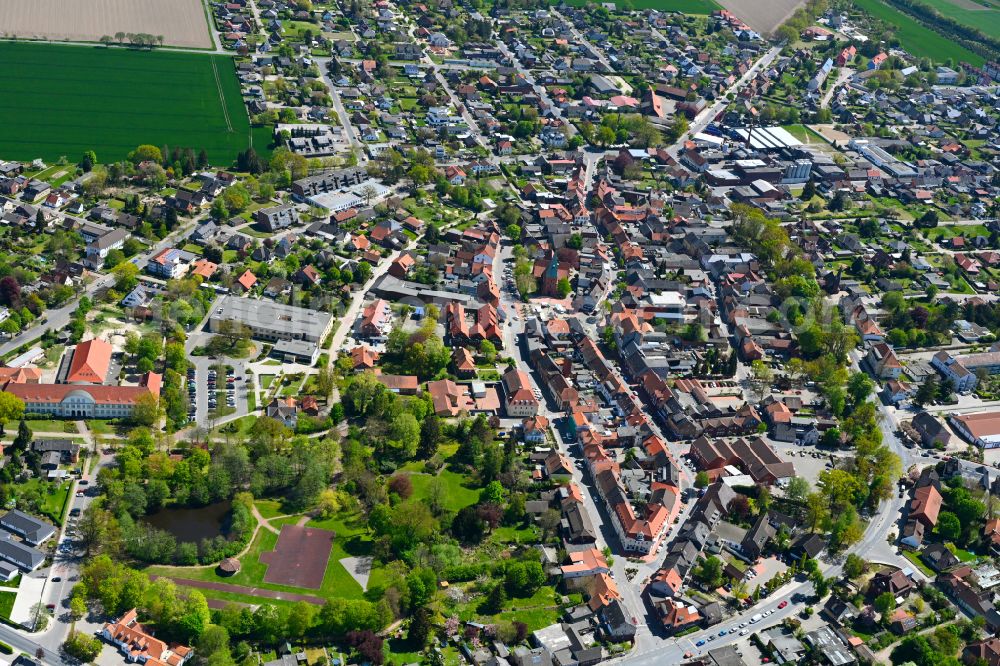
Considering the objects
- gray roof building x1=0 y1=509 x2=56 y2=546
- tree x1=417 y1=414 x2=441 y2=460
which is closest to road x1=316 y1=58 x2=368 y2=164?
tree x1=417 y1=414 x2=441 y2=460

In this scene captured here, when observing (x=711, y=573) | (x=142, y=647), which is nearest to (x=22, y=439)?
(x=142, y=647)

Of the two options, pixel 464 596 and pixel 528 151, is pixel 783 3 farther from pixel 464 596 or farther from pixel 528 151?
pixel 464 596

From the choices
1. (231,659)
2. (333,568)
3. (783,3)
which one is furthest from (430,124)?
(783,3)

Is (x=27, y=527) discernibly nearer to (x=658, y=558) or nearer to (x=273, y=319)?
(x=273, y=319)

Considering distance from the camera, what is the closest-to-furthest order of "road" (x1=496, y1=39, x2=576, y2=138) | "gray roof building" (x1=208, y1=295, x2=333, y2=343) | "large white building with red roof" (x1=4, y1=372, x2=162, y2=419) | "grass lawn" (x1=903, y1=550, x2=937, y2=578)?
"grass lawn" (x1=903, y1=550, x2=937, y2=578), "large white building with red roof" (x1=4, y1=372, x2=162, y2=419), "gray roof building" (x1=208, y1=295, x2=333, y2=343), "road" (x1=496, y1=39, x2=576, y2=138)

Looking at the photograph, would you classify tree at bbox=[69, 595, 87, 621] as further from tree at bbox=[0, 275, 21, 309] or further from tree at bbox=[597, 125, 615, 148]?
tree at bbox=[597, 125, 615, 148]

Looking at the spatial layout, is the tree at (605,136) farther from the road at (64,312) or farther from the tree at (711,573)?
the tree at (711,573)
